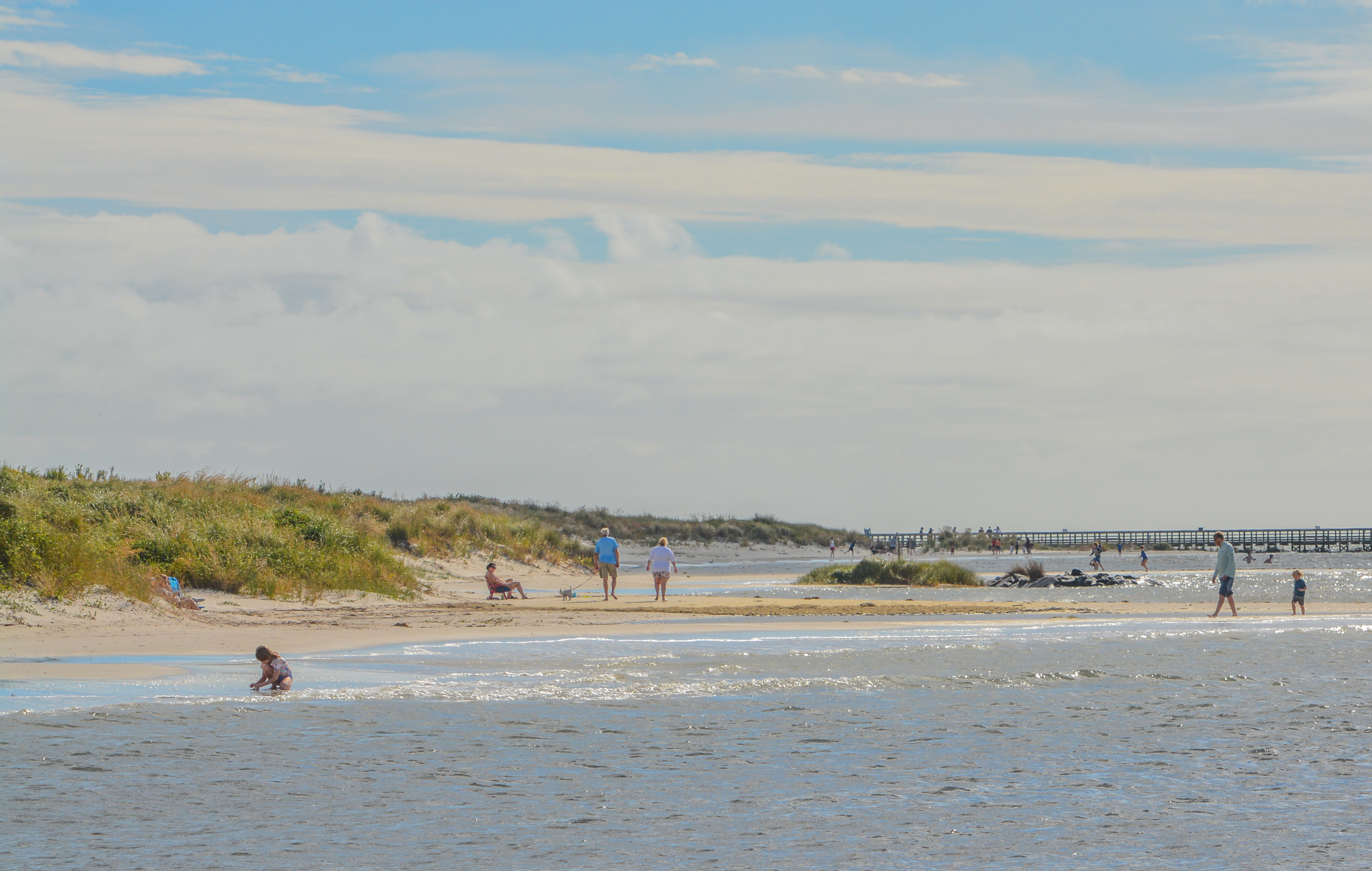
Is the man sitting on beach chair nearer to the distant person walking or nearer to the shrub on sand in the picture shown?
the distant person walking

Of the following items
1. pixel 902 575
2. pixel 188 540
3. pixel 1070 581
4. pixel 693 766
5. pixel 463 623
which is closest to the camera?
pixel 693 766

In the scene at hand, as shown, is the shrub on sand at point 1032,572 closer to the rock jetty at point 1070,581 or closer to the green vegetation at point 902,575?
the rock jetty at point 1070,581

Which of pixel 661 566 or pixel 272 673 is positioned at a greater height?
pixel 661 566

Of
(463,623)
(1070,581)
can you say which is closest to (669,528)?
(1070,581)

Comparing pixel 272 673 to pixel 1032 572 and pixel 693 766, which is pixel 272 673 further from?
pixel 1032 572

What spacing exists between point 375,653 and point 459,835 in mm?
9588

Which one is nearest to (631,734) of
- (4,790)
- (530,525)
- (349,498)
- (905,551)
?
(4,790)

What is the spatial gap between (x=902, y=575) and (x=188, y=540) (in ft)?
74.3

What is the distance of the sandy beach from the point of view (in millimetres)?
16797

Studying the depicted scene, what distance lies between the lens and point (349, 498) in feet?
138

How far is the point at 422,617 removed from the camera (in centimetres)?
2350

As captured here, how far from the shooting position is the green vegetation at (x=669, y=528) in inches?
2830

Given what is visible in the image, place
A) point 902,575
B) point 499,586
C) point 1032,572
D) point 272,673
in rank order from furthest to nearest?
point 1032,572 < point 902,575 < point 499,586 < point 272,673

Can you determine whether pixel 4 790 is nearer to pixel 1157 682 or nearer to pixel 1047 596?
pixel 1157 682
